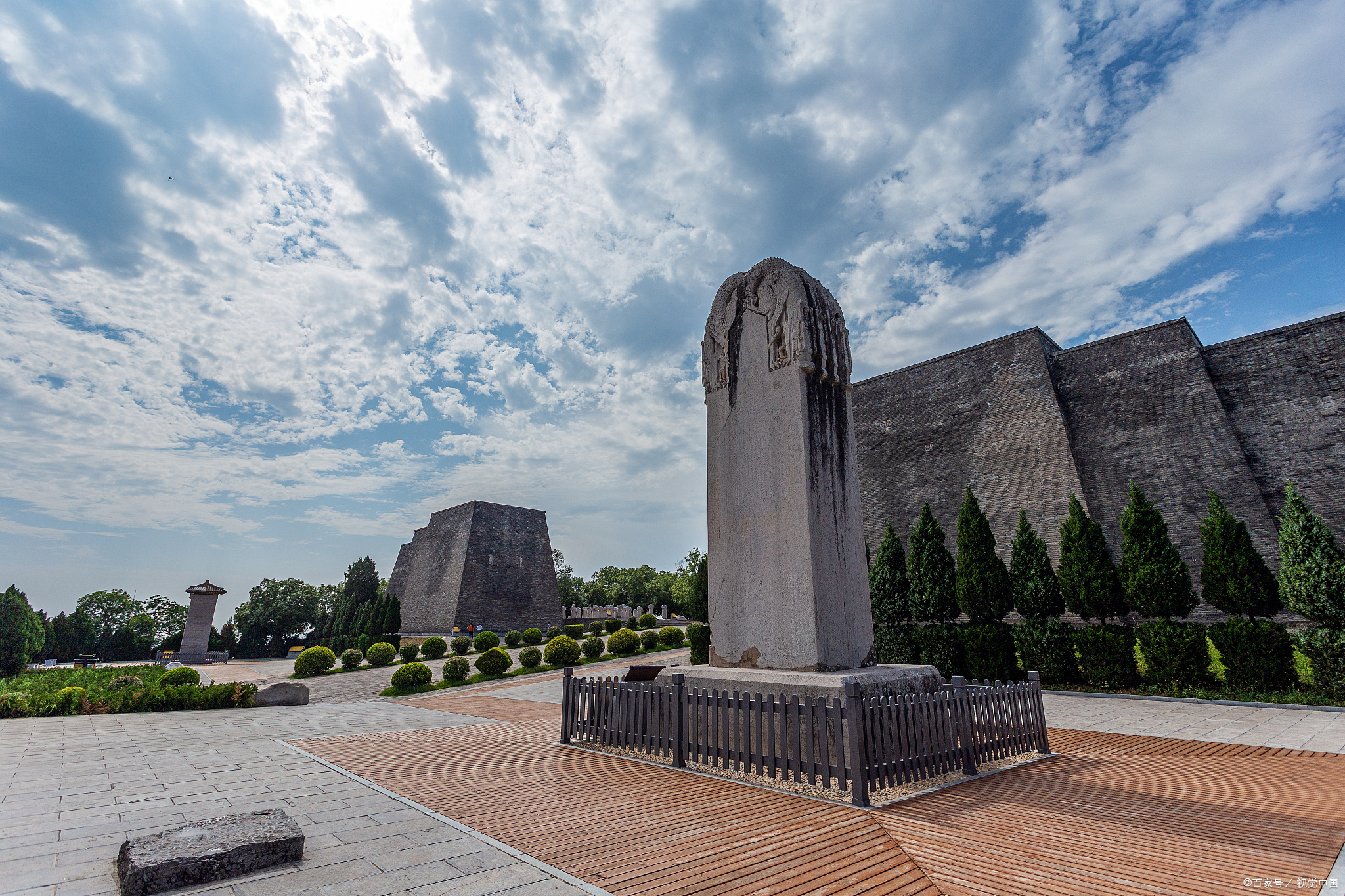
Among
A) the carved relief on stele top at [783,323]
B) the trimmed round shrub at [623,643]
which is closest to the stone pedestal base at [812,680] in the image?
the carved relief on stele top at [783,323]

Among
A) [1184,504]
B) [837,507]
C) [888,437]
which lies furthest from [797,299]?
[888,437]

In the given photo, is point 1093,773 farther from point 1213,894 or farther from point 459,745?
point 459,745

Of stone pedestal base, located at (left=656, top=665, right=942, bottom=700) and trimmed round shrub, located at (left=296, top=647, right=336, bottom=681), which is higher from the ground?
stone pedestal base, located at (left=656, top=665, right=942, bottom=700)

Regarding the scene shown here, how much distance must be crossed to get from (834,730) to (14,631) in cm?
3487

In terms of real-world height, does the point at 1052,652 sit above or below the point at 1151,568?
below

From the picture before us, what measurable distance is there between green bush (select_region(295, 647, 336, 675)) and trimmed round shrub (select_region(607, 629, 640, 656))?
11.3 metres

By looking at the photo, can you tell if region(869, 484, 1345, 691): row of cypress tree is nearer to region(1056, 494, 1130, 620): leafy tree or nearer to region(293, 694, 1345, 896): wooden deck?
region(1056, 494, 1130, 620): leafy tree

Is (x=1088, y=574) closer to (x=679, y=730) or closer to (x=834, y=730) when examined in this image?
(x=834, y=730)

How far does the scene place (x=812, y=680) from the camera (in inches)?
217

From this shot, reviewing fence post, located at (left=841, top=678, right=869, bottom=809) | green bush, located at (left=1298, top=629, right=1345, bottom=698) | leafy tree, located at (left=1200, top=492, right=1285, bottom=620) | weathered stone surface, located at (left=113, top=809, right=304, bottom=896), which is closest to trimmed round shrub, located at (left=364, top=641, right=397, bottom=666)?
weathered stone surface, located at (left=113, top=809, right=304, bottom=896)

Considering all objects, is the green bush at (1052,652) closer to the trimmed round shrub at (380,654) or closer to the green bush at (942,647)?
the green bush at (942,647)

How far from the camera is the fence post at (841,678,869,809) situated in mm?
4449

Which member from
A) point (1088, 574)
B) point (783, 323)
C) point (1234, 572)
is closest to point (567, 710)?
point (783, 323)

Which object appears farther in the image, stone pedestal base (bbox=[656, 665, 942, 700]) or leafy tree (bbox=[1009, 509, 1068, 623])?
leafy tree (bbox=[1009, 509, 1068, 623])
